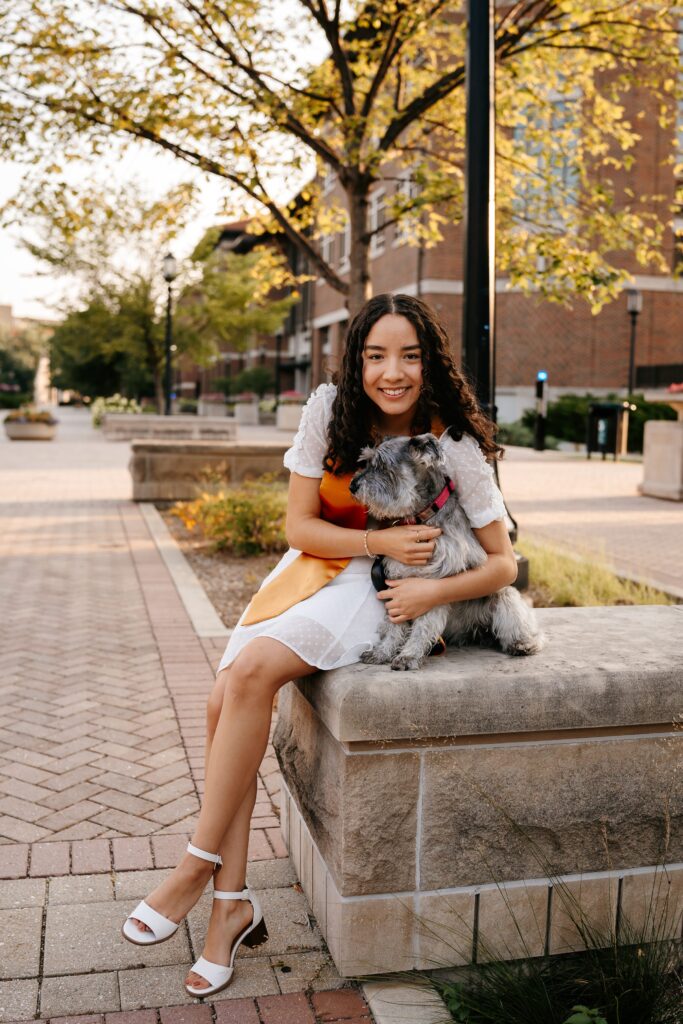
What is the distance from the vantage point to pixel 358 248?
9.95 m

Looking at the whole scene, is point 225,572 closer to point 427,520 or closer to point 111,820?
point 111,820

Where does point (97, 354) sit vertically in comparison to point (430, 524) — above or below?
above

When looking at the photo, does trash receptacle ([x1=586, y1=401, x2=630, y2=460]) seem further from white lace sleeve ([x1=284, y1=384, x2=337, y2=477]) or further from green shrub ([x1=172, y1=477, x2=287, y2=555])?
white lace sleeve ([x1=284, y1=384, x2=337, y2=477])

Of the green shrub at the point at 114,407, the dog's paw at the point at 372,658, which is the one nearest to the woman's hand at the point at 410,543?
the dog's paw at the point at 372,658

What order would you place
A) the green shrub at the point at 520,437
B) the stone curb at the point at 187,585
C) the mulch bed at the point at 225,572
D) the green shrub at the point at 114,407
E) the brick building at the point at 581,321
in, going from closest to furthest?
1. the stone curb at the point at 187,585
2. the mulch bed at the point at 225,572
3. the green shrub at the point at 520,437
4. the brick building at the point at 581,321
5. the green shrub at the point at 114,407

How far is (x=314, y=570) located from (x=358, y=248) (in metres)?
7.63

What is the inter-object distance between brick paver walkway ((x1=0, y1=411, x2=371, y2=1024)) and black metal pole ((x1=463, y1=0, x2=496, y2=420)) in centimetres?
234

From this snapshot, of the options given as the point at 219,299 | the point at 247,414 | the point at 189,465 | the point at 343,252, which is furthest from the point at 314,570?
the point at 247,414

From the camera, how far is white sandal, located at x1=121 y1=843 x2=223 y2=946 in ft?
8.63

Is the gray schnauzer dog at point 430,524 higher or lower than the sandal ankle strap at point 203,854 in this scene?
higher

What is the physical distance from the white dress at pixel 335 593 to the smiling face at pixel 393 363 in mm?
170

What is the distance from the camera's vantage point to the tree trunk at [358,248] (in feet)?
32.2

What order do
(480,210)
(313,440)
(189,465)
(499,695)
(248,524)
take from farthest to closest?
(189,465) → (248,524) → (480,210) → (313,440) → (499,695)

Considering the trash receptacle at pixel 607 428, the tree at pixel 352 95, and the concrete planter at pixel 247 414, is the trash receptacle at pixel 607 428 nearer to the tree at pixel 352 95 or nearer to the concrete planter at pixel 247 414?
the tree at pixel 352 95
